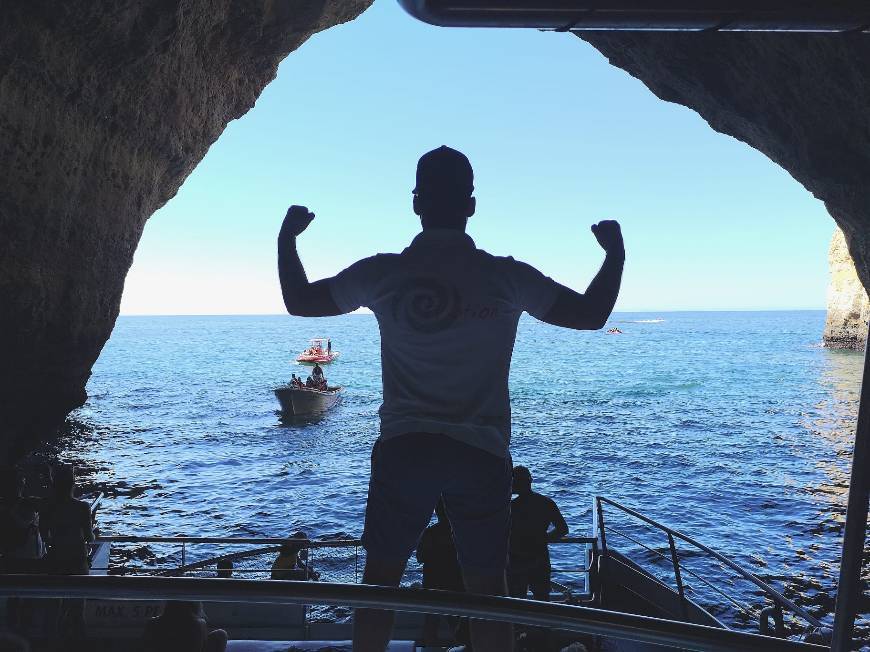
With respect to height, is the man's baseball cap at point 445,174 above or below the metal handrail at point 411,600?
above

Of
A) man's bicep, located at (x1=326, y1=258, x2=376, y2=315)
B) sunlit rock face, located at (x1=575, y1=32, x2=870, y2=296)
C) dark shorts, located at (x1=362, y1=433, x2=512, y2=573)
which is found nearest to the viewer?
dark shorts, located at (x1=362, y1=433, x2=512, y2=573)

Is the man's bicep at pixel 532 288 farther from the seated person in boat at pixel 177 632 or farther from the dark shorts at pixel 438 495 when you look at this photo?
the seated person in boat at pixel 177 632

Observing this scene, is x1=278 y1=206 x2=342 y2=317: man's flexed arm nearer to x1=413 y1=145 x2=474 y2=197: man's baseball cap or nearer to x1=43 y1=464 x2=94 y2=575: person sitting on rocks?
x1=413 y1=145 x2=474 y2=197: man's baseball cap

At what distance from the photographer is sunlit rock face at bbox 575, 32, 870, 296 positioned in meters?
13.1

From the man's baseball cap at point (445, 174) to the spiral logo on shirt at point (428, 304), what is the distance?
1.06 feet

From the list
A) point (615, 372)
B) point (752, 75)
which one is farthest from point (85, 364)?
point (615, 372)

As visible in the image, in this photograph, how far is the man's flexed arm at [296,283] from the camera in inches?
74.5

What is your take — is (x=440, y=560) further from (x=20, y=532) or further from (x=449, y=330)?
(x=20, y=532)

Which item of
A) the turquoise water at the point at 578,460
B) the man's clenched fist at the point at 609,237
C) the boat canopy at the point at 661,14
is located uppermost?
the boat canopy at the point at 661,14

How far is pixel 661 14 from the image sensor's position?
48.1 inches

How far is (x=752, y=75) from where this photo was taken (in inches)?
608

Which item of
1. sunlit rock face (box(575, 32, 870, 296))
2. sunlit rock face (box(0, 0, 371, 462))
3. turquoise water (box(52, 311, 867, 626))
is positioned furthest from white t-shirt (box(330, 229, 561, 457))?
turquoise water (box(52, 311, 867, 626))

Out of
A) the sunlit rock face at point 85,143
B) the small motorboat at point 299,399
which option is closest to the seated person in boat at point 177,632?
the sunlit rock face at point 85,143

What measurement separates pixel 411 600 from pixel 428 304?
0.78 m
